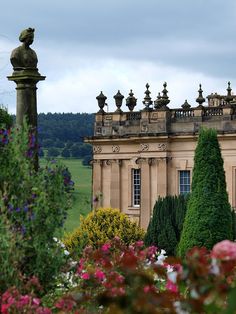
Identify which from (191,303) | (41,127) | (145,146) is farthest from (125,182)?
(41,127)

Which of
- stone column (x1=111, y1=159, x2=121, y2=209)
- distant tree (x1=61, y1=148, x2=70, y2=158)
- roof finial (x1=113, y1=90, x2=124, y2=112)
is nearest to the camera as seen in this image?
stone column (x1=111, y1=159, x2=121, y2=209)

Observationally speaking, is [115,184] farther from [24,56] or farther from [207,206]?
[24,56]

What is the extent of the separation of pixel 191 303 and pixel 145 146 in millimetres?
41622

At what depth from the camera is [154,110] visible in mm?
47344

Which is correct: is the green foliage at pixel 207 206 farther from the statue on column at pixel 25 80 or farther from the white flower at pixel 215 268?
the white flower at pixel 215 268

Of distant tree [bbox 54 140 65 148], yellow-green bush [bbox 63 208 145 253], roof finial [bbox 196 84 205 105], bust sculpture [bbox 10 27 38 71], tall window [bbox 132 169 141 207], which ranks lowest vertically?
yellow-green bush [bbox 63 208 145 253]

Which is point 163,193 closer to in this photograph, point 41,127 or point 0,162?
point 0,162

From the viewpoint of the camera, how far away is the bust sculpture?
47.6 feet

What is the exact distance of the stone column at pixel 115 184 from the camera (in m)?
48.3

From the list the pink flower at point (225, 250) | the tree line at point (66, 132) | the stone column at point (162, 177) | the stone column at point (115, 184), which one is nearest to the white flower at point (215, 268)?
the pink flower at point (225, 250)

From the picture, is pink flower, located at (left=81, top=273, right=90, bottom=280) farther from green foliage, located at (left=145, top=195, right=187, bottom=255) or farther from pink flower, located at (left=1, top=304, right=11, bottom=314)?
green foliage, located at (left=145, top=195, right=187, bottom=255)

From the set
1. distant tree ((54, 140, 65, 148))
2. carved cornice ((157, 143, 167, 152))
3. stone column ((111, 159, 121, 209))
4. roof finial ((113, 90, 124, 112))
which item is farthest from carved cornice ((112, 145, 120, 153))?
distant tree ((54, 140, 65, 148))

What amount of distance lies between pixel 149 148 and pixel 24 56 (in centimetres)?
3251

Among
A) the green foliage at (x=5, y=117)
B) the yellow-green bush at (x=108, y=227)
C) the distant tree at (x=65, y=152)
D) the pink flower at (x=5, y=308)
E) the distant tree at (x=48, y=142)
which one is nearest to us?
the pink flower at (x=5, y=308)
